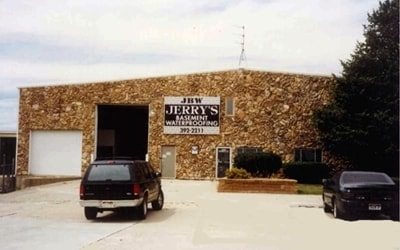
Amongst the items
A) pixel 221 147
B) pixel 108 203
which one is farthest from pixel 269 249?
pixel 221 147

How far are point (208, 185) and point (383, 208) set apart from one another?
16714mm

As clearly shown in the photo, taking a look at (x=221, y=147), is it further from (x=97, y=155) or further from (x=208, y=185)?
(x=97, y=155)

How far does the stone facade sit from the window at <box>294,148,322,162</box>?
323 mm

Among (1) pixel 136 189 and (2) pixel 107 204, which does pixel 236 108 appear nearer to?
(1) pixel 136 189

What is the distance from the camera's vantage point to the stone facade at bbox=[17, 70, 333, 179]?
3872 cm

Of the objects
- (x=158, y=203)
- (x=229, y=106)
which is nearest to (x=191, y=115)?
(x=229, y=106)

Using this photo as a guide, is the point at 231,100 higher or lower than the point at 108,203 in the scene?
higher

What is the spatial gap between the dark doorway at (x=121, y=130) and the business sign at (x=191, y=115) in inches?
116

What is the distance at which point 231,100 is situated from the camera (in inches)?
1532

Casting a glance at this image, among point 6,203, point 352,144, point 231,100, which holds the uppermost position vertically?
point 231,100

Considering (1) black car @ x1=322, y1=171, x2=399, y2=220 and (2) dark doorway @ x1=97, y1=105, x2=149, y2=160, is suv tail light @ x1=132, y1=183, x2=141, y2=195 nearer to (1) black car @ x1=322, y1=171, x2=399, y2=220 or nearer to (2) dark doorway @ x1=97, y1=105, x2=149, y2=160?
(1) black car @ x1=322, y1=171, x2=399, y2=220

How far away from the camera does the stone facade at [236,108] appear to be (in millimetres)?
38719

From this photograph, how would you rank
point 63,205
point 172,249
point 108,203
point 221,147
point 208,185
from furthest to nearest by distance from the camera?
1. point 221,147
2. point 208,185
3. point 63,205
4. point 108,203
5. point 172,249

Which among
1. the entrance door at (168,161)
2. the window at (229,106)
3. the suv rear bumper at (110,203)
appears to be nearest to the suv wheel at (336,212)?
the suv rear bumper at (110,203)
